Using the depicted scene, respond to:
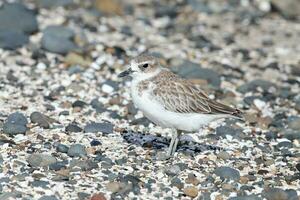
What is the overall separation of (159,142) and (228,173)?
1.21 meters

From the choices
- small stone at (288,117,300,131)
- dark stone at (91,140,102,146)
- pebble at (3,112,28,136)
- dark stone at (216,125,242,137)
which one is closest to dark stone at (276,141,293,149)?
dark stone at (216,125,242,137)

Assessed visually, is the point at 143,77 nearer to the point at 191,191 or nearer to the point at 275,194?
the point at 191,191

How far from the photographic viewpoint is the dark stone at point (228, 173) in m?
8.31

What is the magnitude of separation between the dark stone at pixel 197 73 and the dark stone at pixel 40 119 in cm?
298

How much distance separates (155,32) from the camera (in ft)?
46.1

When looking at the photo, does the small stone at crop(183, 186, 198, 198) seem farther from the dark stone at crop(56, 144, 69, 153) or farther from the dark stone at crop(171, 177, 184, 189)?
the dark stone at crop(56, 144, 69, 153)

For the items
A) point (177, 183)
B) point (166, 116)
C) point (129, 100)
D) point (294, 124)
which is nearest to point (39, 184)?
point (177, 183)

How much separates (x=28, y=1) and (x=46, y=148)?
240 inches

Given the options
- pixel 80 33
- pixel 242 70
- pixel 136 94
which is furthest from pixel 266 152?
pixel 80 33

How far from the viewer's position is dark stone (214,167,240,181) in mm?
8312

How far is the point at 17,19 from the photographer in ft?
42.3

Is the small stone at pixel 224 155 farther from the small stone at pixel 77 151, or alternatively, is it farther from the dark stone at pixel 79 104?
the dark stone at pixel 79 104

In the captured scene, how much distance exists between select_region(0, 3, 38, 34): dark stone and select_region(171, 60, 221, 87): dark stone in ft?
7.74

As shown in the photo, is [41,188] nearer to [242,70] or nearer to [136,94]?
[136,94]
